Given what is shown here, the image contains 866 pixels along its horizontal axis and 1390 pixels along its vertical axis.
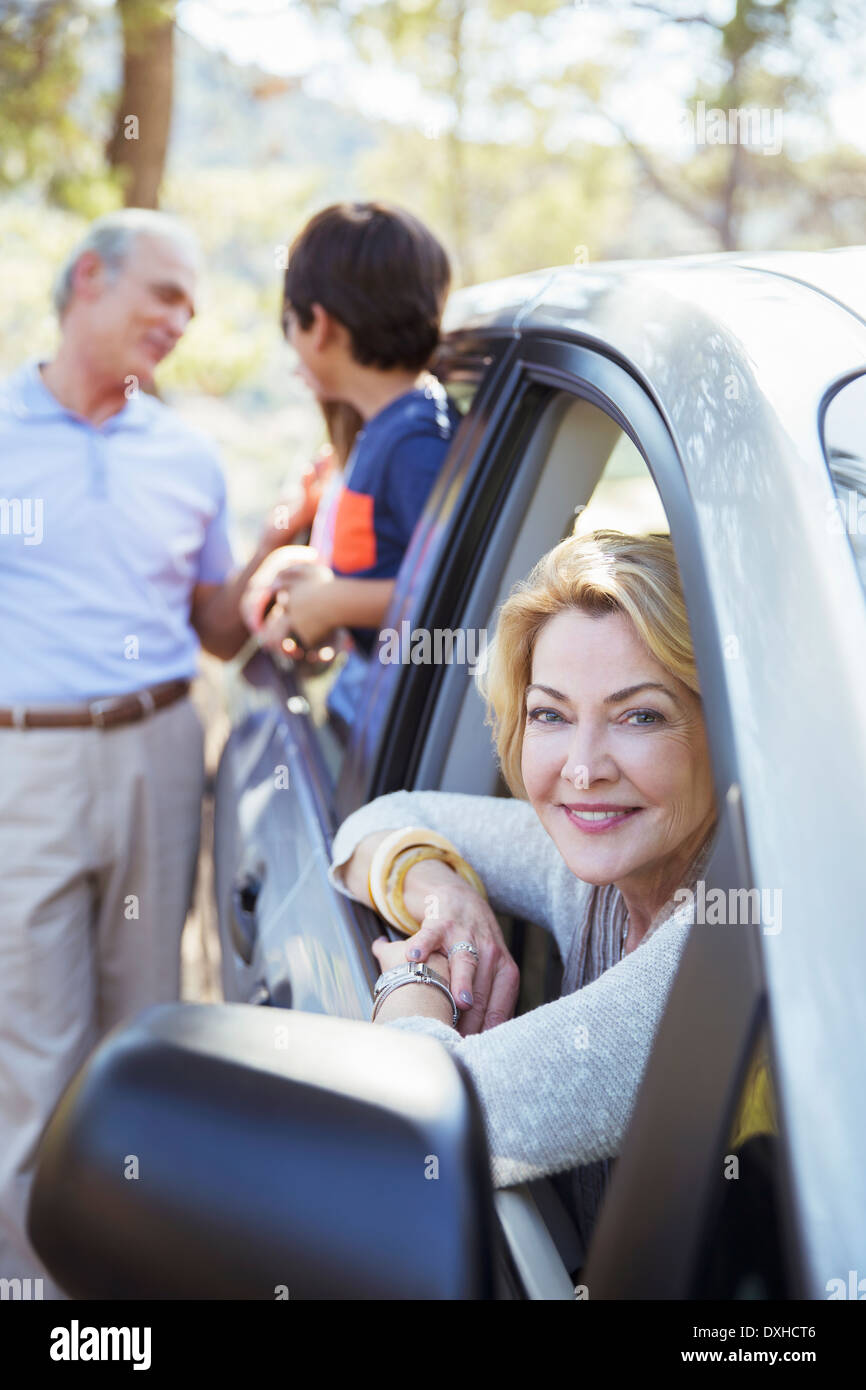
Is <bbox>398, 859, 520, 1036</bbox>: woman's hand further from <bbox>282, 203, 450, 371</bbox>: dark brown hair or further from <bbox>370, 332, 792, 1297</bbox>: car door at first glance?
<bbox>282, 203, 450, 371</bbox>: dark brown hair

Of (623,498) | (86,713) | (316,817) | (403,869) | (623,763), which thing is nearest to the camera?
(623,763)

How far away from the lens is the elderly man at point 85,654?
3029mm

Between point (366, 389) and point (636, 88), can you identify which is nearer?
point (366, 389)

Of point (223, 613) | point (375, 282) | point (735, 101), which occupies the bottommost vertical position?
point (223, 613)

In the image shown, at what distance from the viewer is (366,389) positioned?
2613 millimetres

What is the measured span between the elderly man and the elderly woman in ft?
5.12

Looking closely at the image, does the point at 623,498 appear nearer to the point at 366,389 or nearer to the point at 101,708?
the point at 366,389

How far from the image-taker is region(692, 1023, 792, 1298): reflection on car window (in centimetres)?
83

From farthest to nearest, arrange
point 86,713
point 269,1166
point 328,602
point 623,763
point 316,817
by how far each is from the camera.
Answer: point 86,713 < point 328,602 < point 316,817 < point 623,763 < point 269,1166

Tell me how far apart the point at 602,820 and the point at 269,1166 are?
1.90 feet

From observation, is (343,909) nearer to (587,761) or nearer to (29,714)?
(587,761)

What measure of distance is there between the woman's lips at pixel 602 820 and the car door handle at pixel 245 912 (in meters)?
0.88

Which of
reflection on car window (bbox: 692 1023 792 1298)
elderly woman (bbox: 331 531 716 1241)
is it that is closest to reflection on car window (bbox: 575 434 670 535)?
elderly woman (bbox: 331 531 716 1241)

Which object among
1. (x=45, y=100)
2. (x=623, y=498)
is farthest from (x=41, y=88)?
(x=623, y=498)
